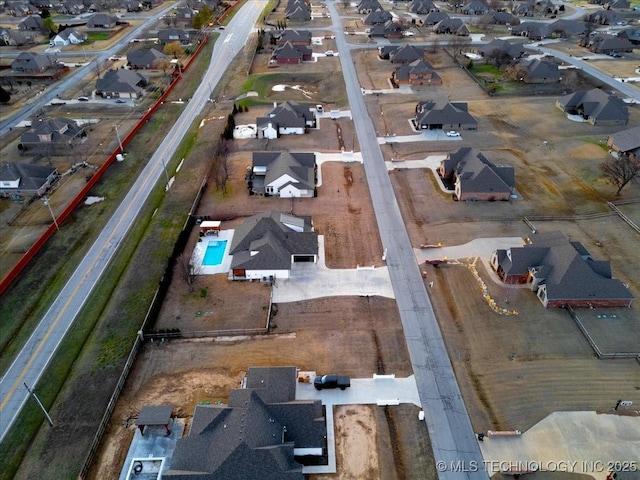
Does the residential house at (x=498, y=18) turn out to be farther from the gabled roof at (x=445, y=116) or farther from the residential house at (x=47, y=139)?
the residential house at (x=47, y=139)

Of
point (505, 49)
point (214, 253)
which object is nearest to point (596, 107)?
point (505, 49)

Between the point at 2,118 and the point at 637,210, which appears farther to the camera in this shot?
the point at 2,118

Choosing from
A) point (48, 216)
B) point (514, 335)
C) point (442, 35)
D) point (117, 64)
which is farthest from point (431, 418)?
point (442, 35)

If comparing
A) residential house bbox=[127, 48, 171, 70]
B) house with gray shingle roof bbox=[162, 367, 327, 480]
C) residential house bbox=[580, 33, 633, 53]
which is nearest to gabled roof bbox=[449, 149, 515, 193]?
house with gray shingle roof bbox=[162, 367, 327, 480]

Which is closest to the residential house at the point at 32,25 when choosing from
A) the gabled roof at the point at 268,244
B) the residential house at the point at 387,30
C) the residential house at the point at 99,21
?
the residential house at the point at 99,21

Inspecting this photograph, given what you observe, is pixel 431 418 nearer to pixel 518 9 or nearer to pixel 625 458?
pixel 625 458

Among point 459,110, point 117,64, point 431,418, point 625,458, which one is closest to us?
point 625,458

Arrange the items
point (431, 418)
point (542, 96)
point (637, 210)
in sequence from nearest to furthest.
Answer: point (431, 418)
point (637, 210)
point (542, 96)
